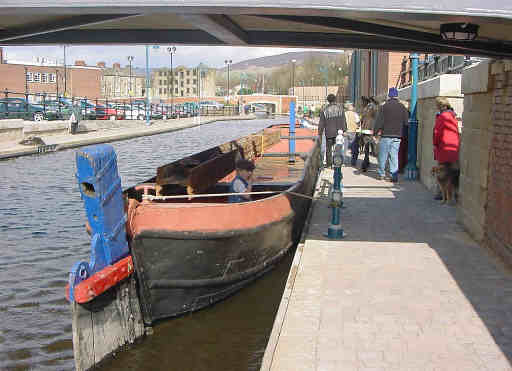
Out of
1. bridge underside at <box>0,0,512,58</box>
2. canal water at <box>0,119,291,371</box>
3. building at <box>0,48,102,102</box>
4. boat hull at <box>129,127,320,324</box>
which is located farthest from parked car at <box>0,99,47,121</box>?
building at <box>0,48,102,102</box>

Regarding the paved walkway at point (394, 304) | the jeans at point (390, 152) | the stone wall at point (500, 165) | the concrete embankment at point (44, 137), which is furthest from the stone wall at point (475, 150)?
the concrete embankment at point (44, 137)

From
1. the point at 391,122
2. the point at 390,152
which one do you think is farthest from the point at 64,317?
the point at 390,152

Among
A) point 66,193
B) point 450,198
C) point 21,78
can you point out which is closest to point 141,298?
point 450,198

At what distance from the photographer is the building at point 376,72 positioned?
→ 993 inches

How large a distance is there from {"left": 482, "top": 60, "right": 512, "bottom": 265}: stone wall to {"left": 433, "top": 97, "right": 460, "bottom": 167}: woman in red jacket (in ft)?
8.07

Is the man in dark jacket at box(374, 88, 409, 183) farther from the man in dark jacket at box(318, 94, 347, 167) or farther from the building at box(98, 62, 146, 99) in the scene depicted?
the building at box(98, 62, 146, 99)

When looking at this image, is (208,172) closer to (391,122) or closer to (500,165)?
(500,165)

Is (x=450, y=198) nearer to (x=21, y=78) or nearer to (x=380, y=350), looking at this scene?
(x=380, y=350)

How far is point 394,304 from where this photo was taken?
5.70 m

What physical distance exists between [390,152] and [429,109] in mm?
1308

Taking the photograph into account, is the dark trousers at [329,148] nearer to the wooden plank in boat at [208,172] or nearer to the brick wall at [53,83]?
the wooden plank in boat at [208,172]

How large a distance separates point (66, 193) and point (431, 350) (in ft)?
37.6

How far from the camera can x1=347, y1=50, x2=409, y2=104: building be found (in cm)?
2523

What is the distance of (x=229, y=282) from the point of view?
6.99 m
